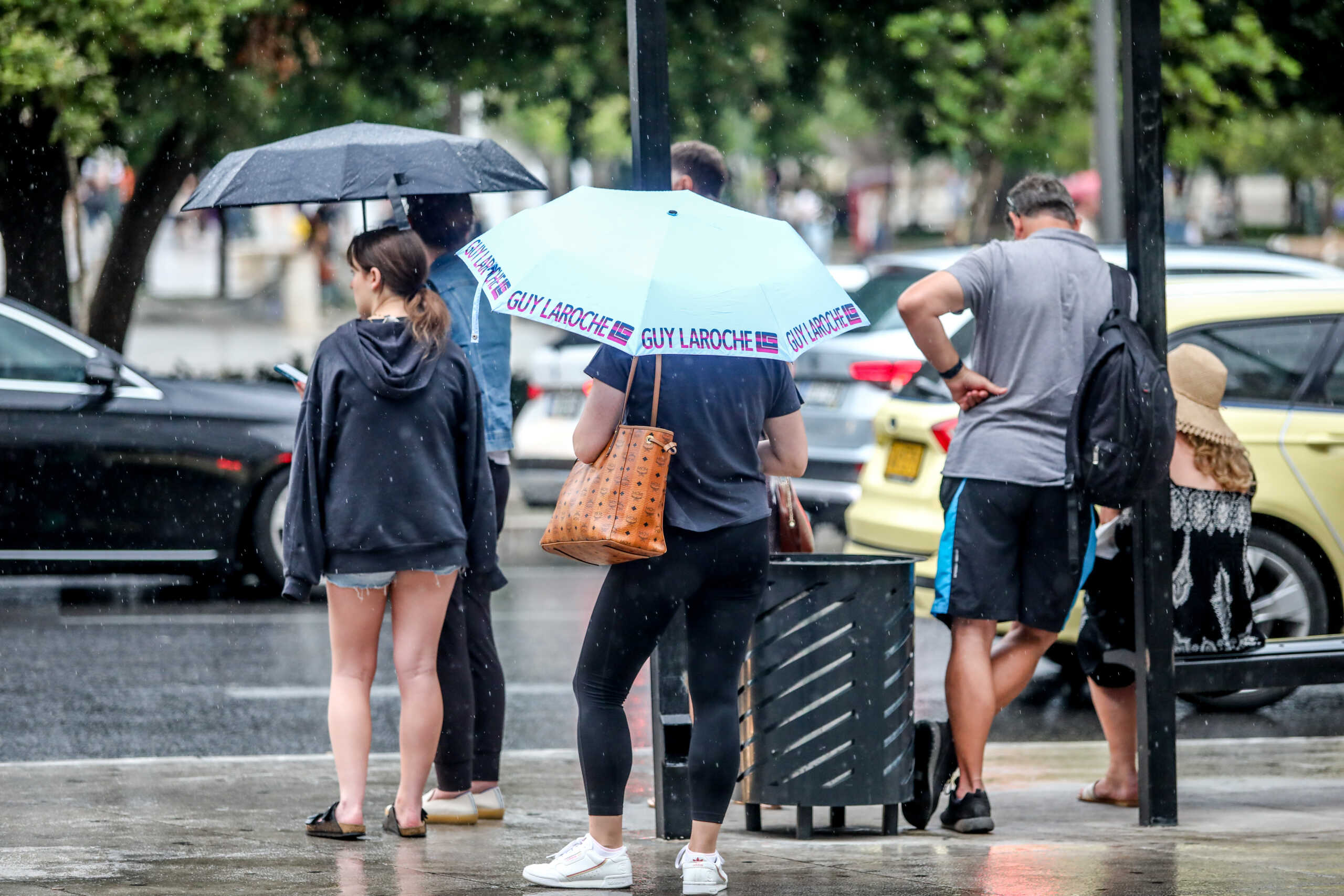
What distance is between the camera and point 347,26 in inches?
539

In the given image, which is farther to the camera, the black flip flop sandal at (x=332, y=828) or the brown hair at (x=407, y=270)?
the black flip flop sandal at (x=332, y=828)

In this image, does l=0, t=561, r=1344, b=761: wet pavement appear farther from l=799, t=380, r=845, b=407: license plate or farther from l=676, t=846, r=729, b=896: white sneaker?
l=676, t=846, r=729, b=896: white sneaker

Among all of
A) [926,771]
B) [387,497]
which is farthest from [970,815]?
[387,497]

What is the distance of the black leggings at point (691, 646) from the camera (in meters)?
4.53

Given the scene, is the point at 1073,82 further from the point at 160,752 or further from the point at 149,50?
the point at 160,752

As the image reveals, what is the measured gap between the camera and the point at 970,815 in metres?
5.56

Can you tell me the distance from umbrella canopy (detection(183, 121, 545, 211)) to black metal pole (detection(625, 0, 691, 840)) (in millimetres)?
556

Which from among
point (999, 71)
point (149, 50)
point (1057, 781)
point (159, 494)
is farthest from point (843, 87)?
point (1057, 781)

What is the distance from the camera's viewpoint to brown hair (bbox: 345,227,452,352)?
5.12 m

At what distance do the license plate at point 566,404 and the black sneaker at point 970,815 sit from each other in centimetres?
694

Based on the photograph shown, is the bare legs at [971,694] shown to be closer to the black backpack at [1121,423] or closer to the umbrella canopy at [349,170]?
the black backpack at [1121,423]

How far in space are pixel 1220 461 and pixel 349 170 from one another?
2862 millimetres

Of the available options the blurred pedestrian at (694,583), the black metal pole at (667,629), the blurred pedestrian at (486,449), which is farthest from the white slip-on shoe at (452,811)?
the blurred pedestrian at (694,583)

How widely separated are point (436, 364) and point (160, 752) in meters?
2.61
